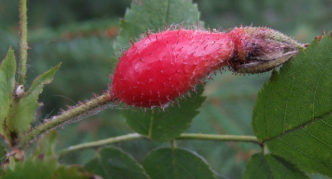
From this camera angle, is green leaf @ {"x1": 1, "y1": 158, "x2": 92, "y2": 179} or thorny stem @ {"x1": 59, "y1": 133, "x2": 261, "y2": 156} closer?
green leaf @ {"x1": 1, "y1": 158, "x2": 92, "y2": 179}

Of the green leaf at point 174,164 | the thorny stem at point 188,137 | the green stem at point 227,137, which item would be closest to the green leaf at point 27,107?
the thorny stem at point 188,137

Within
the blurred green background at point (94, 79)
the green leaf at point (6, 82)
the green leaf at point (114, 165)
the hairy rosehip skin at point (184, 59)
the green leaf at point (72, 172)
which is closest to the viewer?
the green leaf at point (72, 172)

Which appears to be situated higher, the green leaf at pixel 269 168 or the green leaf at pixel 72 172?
the green leaf at pixel 72 172

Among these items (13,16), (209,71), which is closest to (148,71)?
(209,71)

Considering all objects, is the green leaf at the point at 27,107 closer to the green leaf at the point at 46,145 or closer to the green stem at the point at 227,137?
the green leaf at the point at 46,145

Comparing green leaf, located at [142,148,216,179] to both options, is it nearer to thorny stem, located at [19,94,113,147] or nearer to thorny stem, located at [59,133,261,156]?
thorny stem, located at [59,133,261,156]

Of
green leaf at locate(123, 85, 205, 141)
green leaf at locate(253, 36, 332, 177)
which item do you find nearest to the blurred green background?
green leaf at locate(123, 85, 205, 141)
